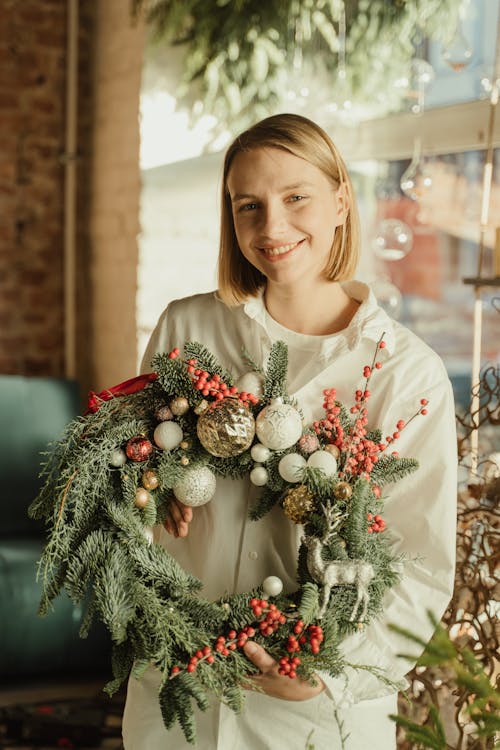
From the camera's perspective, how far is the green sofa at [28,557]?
2854 mm

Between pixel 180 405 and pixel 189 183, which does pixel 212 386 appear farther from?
pixel 189 183

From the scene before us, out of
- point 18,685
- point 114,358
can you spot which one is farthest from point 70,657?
point 114,358

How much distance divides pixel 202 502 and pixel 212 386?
0.58 feet

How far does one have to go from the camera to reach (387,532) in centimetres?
143

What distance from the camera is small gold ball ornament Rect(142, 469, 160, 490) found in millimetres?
1339

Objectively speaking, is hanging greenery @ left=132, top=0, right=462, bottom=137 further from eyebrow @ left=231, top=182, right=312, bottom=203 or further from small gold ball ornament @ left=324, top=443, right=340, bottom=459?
small gold ball ornament @ left=324, top=443, right=340, bottom=459

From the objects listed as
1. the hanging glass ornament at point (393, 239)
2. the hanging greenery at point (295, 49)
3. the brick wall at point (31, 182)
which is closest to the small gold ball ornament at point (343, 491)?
the hanging glass ornament at point (393, 239)

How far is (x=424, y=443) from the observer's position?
1436 millimetres

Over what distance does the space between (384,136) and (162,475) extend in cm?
170

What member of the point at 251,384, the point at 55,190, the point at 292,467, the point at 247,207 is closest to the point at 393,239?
the point at 247,207

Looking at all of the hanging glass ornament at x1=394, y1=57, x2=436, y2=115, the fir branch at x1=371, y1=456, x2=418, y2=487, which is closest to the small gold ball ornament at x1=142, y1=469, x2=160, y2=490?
the fir branch at x1=371, y1=456, x2=418, y2=487

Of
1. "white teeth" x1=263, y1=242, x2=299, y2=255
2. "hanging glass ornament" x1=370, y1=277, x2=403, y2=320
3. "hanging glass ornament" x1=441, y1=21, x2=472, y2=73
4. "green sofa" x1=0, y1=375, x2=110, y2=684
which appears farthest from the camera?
"green sofa" x1=0, y1=375, x2=110, y2=684

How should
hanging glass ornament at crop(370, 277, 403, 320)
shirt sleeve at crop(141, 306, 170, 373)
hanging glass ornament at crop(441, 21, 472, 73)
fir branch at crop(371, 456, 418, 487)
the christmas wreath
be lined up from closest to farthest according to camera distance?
the christmas wreath < fir branch at crop(371, 456, 418, 487) < shirt sleeve at crop(141, 306, 170, 373) < hanging glass ornament at crop(441, 21, 472, 73) < hanging glass ornament at crop(370, 277, 403, 320)

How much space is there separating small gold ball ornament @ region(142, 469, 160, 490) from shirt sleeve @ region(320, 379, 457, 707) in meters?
0.36
